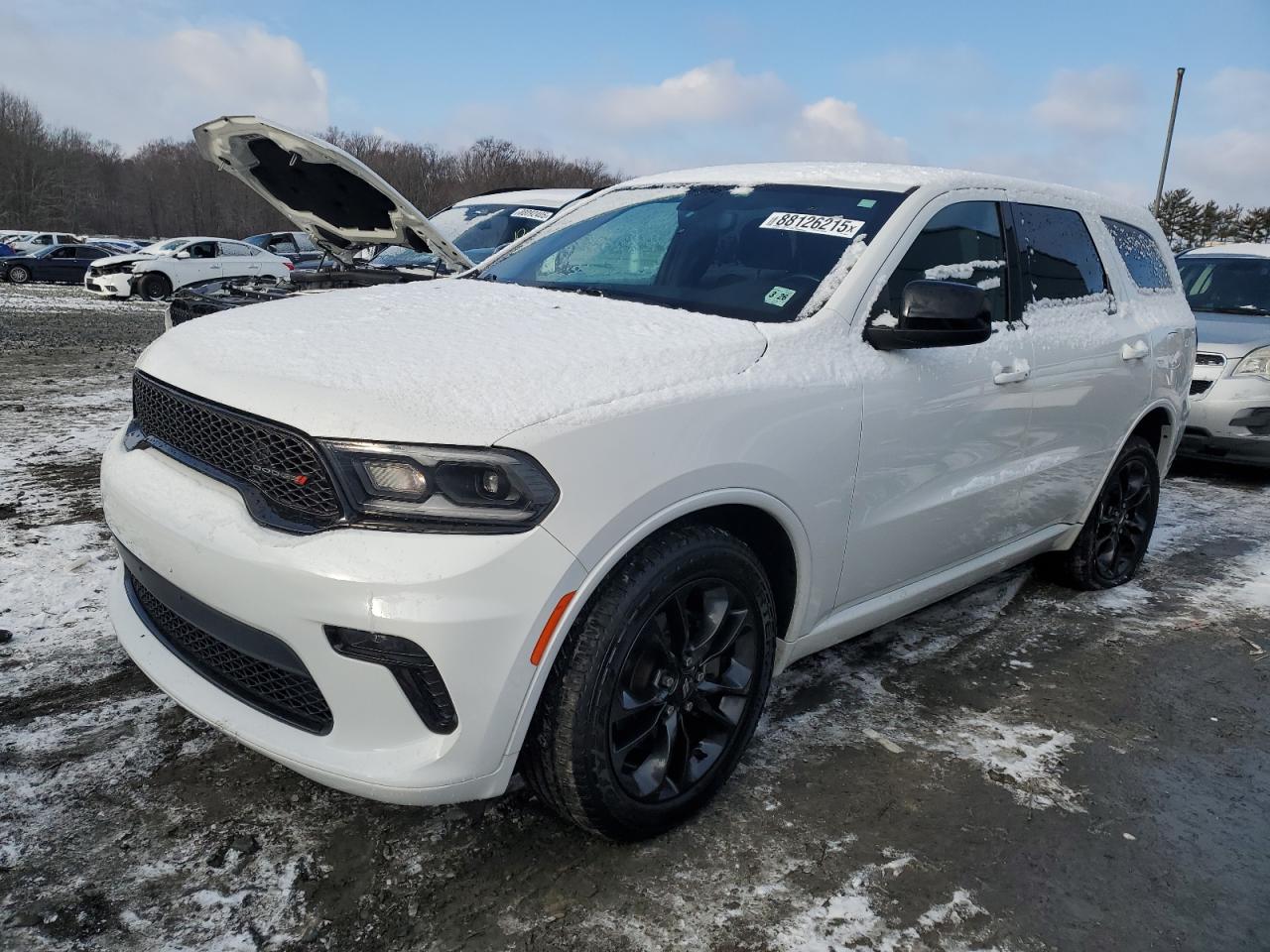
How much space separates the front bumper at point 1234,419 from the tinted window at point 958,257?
4222 mm

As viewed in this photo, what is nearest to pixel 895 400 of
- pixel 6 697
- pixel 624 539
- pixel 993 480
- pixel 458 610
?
pixel 993 480

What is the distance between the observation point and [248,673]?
84.0 inches

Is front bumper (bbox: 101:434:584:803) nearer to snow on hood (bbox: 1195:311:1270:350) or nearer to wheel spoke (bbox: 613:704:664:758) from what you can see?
wheel spoke (bbox: 613:704:664:758)

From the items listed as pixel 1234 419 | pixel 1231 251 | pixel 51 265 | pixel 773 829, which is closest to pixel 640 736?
pixel 773 829

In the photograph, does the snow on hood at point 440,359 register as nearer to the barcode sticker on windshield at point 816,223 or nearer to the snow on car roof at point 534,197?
the barcode sticker on windshield at point 816,223

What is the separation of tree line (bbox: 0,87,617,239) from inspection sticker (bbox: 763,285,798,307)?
6663 cm

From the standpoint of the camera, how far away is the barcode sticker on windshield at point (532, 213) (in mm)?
8266

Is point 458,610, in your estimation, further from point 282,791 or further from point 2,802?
point 2,802

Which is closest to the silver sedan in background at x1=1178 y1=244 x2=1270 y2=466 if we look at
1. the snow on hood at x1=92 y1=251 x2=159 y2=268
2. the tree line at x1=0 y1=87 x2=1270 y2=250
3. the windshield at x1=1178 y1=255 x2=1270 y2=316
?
the windshield at x1=1178 y1=255 x2=1270 y2=316

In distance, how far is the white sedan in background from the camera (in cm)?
2138

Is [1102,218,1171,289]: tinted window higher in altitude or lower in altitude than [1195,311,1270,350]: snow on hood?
higher

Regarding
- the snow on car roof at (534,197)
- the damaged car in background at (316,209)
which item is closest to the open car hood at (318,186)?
the damaged car in background at (316,209)

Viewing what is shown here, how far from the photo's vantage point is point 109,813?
7.69 feet

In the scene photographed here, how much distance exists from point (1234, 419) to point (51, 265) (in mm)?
29961
